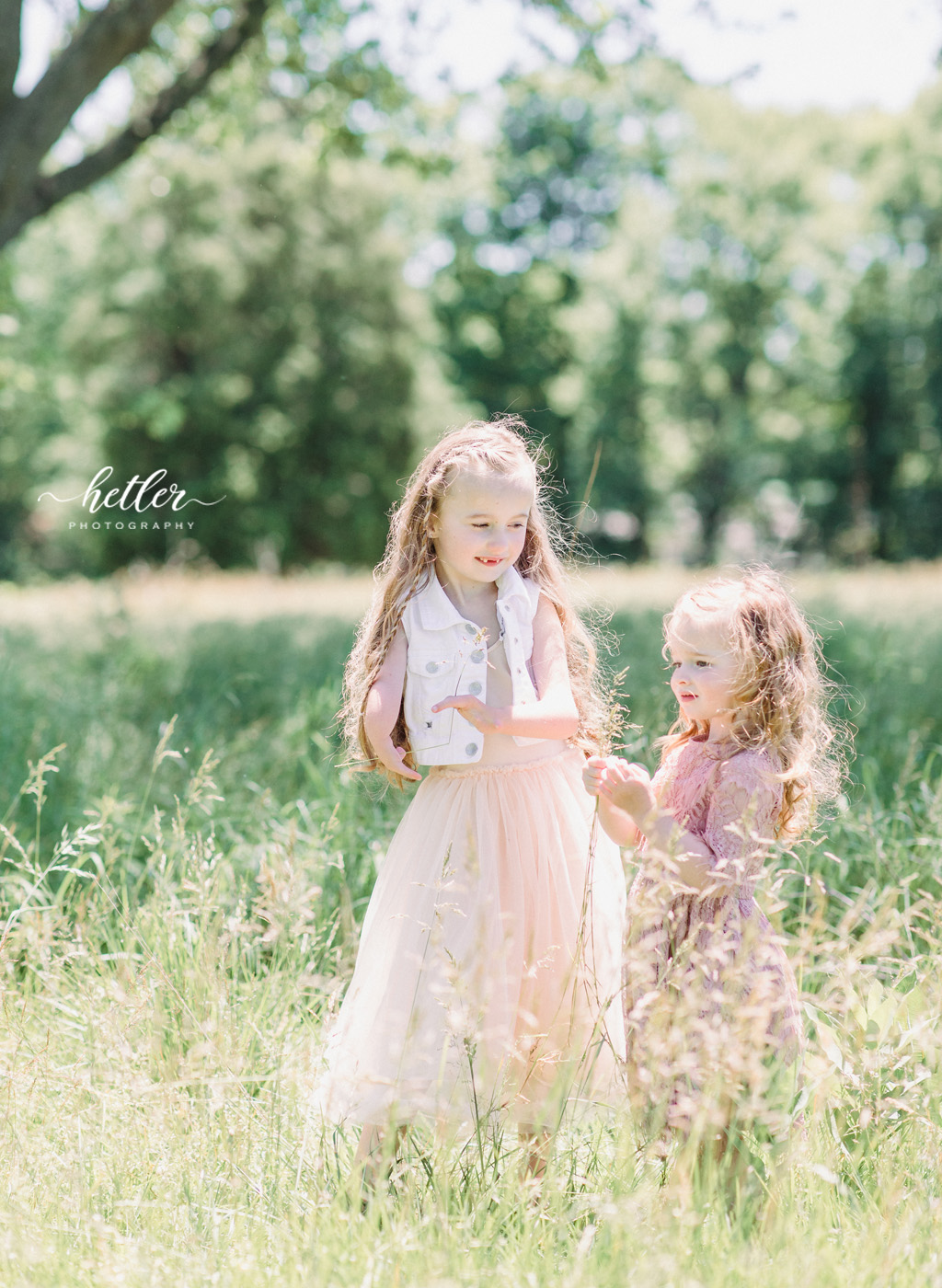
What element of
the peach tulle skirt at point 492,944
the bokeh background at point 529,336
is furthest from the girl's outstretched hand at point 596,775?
the bokeh background at point 529,336

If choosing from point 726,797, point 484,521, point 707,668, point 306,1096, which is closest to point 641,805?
point 726,797

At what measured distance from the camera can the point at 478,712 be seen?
2.16 meters

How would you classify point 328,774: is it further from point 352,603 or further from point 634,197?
point 634,197

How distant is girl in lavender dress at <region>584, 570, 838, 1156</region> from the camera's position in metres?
1.94

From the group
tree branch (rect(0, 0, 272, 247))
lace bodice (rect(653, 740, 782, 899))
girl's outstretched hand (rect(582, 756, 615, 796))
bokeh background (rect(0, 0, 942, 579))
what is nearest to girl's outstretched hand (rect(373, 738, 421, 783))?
girl's outstretched hand (rect(582, 756, 615, 796))

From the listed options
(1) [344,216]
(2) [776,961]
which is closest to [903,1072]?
(2) [776,961]

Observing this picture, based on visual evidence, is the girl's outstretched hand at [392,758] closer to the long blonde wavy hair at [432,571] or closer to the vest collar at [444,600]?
the long blonde wavy hair at [432,571]

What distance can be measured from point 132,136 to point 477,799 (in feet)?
21.0

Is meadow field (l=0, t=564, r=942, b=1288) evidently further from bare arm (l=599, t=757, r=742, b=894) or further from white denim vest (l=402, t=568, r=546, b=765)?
white denim vest (l=402, t=568, r=546, b=765)

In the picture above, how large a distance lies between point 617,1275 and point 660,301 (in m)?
32.1

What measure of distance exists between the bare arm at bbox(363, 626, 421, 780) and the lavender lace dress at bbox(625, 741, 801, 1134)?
1.82 ft

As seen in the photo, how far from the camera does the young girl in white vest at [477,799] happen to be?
7.01 ft

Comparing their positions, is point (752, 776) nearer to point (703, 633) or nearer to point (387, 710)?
point (703, 633)

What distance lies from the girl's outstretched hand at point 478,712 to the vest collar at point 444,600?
0.67 ft
